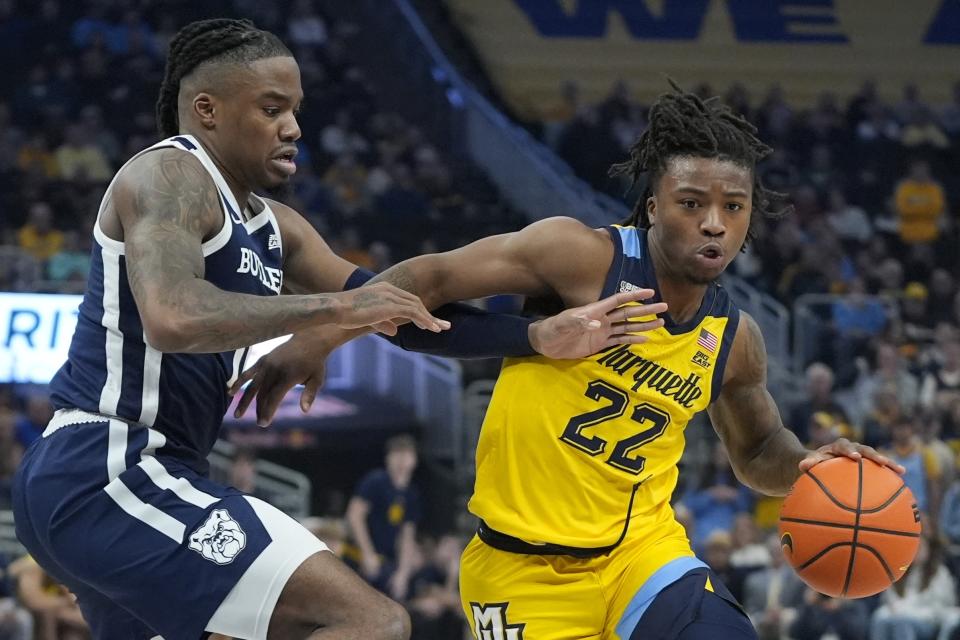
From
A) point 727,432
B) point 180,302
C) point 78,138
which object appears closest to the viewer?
point 180,302

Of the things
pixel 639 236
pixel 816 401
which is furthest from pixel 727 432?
pixel 816 401

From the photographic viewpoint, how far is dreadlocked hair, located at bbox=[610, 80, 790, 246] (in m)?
3.79

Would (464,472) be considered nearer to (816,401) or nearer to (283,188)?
(816,401)

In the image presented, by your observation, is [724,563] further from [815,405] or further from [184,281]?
[184,281]

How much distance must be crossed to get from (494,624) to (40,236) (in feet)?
25.3

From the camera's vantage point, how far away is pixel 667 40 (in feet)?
55.9

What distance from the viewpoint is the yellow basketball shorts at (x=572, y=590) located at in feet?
12.1

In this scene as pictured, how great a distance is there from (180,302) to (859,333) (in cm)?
900

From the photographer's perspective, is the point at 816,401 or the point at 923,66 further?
the point at 923,66

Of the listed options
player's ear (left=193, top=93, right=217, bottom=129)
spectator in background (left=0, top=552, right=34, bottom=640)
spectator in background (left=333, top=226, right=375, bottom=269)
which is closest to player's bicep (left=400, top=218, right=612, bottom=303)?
player's ear (left=193, top=93, right=217, bottom=129)

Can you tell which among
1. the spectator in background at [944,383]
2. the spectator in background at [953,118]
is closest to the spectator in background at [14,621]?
the spectator in background at [944,383]

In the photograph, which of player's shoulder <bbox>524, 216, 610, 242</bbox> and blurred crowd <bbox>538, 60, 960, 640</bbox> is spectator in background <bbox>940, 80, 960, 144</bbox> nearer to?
blurred crowd <bbox>538, 60, 960, 640</bbox>

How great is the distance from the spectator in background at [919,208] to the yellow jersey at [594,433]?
34.4ft

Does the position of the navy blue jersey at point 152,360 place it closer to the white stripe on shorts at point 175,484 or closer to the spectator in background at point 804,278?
the white stripe on shorts at point 175,484
